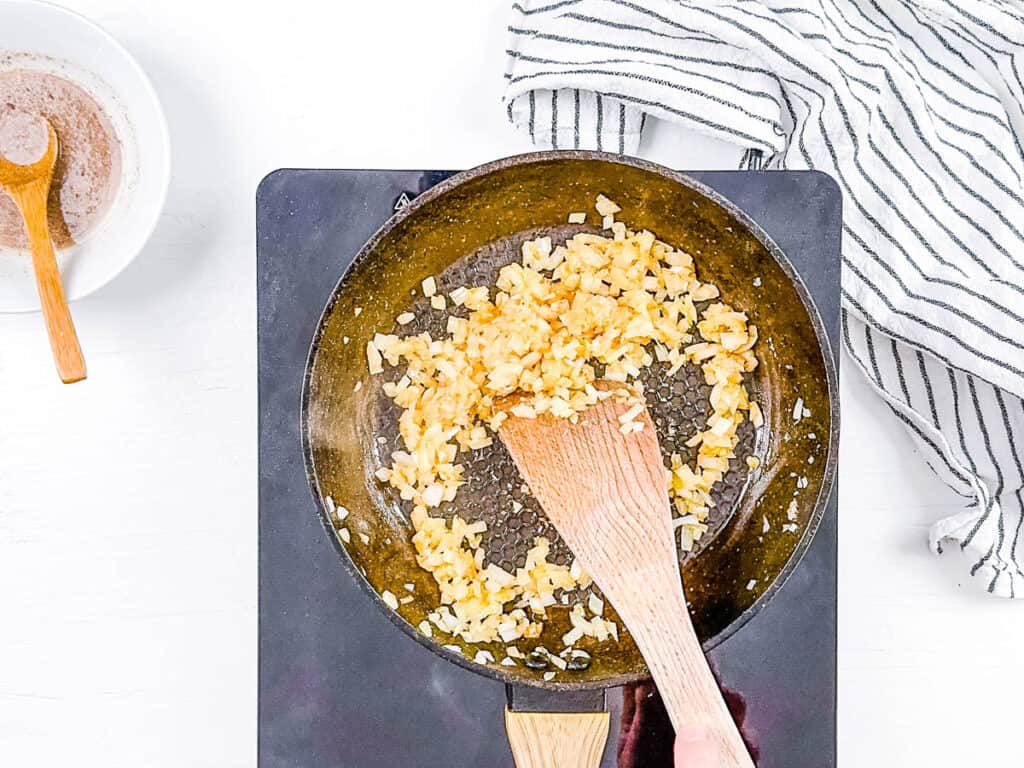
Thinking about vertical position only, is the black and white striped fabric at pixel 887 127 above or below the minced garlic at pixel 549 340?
above

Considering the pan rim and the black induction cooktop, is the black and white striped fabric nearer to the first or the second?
the black induction cooktop

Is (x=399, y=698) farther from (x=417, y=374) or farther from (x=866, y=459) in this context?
(x=866, y=459)

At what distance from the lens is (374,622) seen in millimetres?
852

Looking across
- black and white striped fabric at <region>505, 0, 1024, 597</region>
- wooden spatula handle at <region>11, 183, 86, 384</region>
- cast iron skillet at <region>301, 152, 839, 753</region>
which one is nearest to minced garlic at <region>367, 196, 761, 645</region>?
cast iron skillet at <region>301, 152, 839, 753</region>

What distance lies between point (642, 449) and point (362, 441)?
0.20 m

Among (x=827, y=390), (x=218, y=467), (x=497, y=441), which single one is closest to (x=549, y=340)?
(x=497, y=441)

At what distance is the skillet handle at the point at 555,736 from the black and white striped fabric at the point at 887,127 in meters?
0.32

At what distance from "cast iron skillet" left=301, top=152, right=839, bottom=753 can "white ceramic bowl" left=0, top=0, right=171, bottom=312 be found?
0.19 meters

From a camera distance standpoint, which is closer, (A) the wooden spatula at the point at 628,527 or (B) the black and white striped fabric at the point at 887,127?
(A) the wooden spatula at the point at 628,527

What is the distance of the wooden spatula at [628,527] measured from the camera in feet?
2.32

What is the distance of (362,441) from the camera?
0.81 metres

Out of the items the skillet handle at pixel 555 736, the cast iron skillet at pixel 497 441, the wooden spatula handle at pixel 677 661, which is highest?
the cast iron skillet at pixel 497 441

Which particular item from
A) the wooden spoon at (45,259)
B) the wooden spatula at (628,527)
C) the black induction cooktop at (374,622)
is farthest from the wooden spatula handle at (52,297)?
the wooden spatula at (628,527)

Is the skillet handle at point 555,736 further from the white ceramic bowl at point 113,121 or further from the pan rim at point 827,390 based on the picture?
the white ceramic bowl at point 113,121
